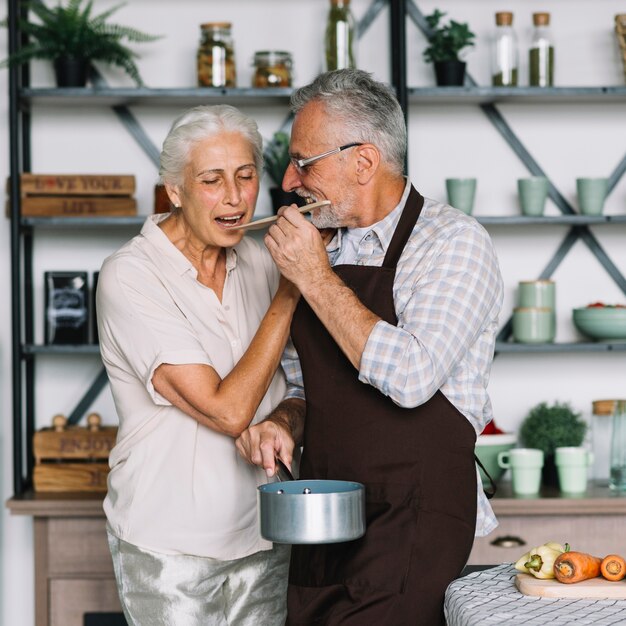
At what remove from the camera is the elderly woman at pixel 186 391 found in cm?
223

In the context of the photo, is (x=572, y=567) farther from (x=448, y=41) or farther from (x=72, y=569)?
(x=448, y=41)

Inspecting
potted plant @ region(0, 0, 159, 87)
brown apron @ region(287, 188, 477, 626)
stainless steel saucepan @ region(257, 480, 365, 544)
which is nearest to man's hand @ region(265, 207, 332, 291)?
brown apron @ region(287, 188, 477, 626)

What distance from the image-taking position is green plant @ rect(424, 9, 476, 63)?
3629mm

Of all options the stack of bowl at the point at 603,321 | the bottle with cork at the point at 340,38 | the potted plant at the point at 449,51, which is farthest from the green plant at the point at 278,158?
the stack of bowl at the point at 603,321

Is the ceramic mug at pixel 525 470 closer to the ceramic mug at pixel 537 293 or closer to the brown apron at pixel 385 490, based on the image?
the ceramic mug at pixel 537 293

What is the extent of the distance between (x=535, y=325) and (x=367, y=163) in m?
1.65

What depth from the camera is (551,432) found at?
365 centimetres

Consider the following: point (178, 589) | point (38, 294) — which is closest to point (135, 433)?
point (178, 589)

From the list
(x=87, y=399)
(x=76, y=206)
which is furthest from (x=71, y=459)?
(x=76, y=206)

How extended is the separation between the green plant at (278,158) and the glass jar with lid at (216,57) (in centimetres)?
24

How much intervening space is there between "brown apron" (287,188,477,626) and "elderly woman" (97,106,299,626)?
7.3 inches

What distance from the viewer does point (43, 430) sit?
368cm

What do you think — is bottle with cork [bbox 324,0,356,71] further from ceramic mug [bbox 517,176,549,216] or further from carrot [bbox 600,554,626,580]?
carrot [bbox 600,554,626,580]

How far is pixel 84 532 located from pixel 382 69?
1971 mm
